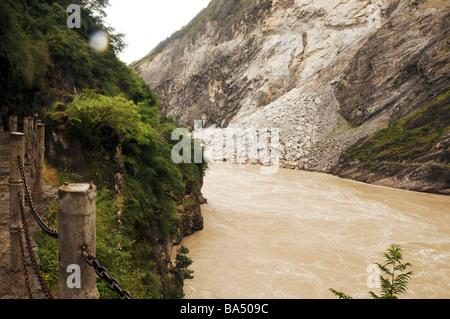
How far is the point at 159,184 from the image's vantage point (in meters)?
9.13

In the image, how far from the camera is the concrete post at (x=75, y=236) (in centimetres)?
183

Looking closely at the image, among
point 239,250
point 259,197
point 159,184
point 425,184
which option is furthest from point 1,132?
point 425,184

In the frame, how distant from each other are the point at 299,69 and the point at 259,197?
1488 inches

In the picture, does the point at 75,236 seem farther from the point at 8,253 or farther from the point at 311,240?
the point at 311,240

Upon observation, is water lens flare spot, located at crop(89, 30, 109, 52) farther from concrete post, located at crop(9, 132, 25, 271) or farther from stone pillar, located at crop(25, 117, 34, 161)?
concrete post, located at crop(9, 132, 25, 271)

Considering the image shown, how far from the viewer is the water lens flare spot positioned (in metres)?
12.8

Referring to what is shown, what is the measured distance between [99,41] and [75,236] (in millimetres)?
14441

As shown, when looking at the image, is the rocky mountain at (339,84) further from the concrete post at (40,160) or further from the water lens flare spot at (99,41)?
the concrete post at (40,160)

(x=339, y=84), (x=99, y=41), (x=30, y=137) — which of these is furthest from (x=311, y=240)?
(x=339, y=84)

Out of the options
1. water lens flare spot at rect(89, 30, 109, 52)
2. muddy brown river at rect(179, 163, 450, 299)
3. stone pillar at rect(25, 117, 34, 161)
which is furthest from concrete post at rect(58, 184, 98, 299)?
water lens flare spot at rect(89, 30, 109, 52)

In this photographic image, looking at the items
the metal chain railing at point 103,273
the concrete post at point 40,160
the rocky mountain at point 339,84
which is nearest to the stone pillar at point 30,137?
the concrete post at point 40,160

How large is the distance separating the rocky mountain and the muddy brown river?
5.87 meters

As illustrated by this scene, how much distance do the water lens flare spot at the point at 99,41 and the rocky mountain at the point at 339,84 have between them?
26.8 metres

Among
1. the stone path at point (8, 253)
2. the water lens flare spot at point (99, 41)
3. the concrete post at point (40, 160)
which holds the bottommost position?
the stone path at point (8, 253)
